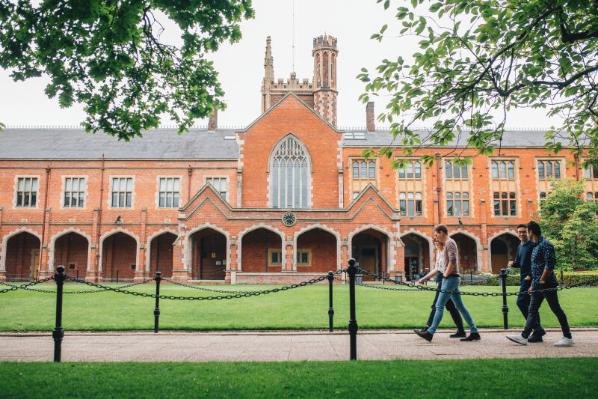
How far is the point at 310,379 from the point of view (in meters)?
4.75

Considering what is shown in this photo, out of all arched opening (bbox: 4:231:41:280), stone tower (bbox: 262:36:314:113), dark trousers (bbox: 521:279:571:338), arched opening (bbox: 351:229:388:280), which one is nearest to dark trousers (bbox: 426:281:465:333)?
dark trousers (bbox: 521:279:571:338)

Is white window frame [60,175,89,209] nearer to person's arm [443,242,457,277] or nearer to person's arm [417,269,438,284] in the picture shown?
person's arm [417,269,438,284]

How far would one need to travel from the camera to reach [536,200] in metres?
36.9

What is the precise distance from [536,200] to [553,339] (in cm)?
3291

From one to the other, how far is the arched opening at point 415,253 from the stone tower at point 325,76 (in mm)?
13516

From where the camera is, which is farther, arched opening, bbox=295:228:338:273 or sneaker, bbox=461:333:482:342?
arched opening, bbox=295:228:338:273

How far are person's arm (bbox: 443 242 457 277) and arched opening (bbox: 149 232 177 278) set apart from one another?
100.0 ft

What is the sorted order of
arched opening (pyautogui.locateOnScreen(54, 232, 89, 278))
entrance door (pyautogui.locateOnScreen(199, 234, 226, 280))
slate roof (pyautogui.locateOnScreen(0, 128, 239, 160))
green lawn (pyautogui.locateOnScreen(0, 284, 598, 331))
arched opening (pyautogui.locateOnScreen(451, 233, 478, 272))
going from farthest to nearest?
arched opening (pyautogui.locateOnScreen(451, 233, 478, 272)), slate roof (pyautogui.locateOnScreen(0, 128, 239, 160)), arched opening (pyautogui.locateOnScreen(54, 232, 89, 278)), entrance door (pyautogui.locateOnScreen(199, 234, 226, 280)), green lawn (pyautogui.locateOnScreen(0, 284, 598, 331))

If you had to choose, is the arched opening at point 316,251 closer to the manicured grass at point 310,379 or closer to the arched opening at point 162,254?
the arched opening at point 162,254

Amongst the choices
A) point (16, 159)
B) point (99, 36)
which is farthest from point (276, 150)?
point (99, 36)

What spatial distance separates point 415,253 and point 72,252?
27.0 meters

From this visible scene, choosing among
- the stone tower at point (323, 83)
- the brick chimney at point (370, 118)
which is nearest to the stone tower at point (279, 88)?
the stone tower at point (323, 83)

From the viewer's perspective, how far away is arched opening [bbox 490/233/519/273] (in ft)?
122

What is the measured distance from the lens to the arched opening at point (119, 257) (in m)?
34.8
